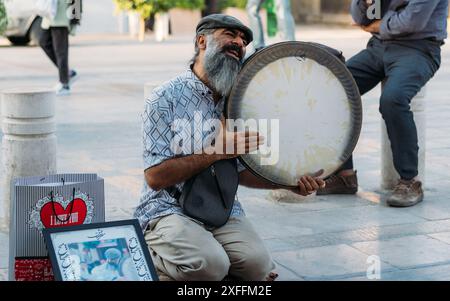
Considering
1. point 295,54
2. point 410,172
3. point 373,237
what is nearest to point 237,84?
point 295,54

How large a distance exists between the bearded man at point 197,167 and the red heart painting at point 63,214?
30cm

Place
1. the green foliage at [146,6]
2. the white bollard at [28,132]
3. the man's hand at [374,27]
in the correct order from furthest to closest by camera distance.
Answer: the green foliage at [146,6]
the man's hand at [374,27]
the white bollard at [28,132]

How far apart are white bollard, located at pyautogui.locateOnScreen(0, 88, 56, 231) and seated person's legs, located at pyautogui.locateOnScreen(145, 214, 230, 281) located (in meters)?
1.41

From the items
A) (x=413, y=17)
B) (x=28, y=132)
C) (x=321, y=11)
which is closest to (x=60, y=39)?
(x=28, y=132)

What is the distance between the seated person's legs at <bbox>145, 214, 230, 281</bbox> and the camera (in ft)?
13.1

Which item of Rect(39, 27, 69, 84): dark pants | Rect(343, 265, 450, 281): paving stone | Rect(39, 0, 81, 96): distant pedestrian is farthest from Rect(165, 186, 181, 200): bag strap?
Rect(39, 27, 69, 84): dark pants

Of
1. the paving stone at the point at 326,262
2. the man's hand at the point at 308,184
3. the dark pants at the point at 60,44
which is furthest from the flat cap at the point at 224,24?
the dark pants at the point at 60,44

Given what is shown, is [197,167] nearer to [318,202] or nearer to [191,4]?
[318,202]

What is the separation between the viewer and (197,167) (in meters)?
A: 4.00

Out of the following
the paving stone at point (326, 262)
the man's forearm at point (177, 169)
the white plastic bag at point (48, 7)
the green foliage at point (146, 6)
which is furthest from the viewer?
the green foliage at point (146, 6)

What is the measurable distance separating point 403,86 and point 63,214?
250 cm

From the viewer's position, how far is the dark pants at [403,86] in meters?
5.75

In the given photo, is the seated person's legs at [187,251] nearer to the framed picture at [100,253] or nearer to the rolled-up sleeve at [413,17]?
the framed picture at [100,253]

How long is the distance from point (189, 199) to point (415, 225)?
5.85ft
